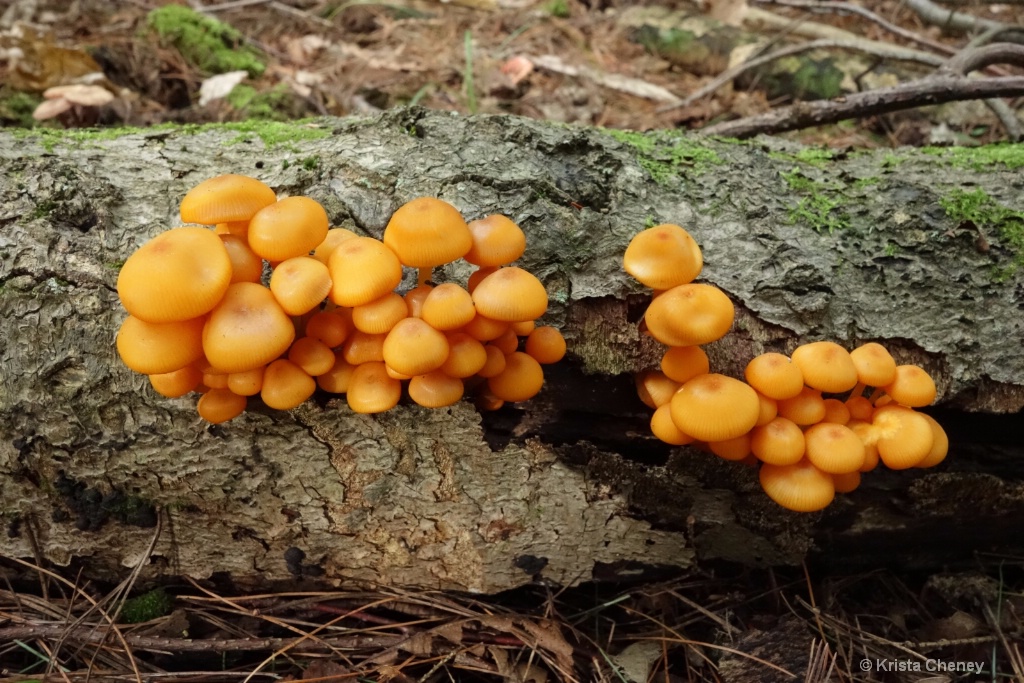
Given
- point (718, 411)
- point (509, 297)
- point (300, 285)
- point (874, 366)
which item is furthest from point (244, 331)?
point (874, 366)

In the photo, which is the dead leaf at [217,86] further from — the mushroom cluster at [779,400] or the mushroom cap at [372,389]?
the mushroom cluster at [779,400]

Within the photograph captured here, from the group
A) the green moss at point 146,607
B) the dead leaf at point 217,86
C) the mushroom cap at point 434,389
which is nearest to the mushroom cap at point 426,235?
the mushroom cap at point 434,389

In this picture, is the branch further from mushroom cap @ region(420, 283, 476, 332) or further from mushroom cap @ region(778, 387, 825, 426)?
mushroom cap @ region(420, 283, 476, 332)

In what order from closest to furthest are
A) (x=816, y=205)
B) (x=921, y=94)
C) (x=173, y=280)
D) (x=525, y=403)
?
(x=173, y=280), (x=525, y=403), (x=816, y=205), (x=921, y=94)

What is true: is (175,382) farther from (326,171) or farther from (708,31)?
(708,31)

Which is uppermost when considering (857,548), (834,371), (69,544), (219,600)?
(834,371)

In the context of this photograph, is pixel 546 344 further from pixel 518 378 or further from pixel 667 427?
pixel 667 427

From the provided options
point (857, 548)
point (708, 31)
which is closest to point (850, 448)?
point (857, 548)
